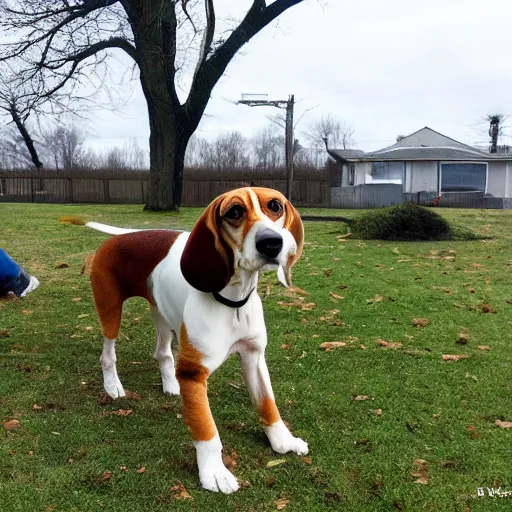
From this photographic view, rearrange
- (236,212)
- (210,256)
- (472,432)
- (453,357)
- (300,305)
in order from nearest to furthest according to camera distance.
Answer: (236,212) → (210,256) → (472,432) → (453,357) → (300,305)

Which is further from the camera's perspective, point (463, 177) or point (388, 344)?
point (463, 177)

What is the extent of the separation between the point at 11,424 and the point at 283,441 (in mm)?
1690

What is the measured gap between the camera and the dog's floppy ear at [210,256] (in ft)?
9.70

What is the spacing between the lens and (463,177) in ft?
122

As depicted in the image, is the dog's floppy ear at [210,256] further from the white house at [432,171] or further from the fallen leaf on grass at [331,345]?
the white house at [432,171]

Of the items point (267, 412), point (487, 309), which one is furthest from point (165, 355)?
point (487, 309)

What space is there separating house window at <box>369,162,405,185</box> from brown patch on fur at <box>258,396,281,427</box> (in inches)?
1366

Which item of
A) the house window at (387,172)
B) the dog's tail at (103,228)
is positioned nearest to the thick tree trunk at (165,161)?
the dog's tail at (103,228)

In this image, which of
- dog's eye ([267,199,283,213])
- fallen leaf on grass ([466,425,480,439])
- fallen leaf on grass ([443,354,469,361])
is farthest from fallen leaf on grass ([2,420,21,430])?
fallen leaf on grass ([443,354,469,361])

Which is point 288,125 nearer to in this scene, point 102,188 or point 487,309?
point 102,188

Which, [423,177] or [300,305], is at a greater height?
[423,177]

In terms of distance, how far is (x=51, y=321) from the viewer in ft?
20.7

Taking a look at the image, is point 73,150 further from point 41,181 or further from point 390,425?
point 390,425

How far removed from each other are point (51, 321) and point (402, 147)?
36286mm
